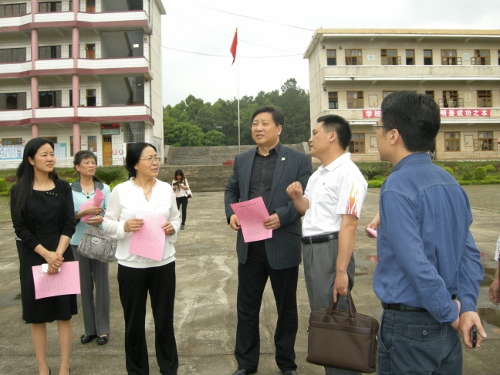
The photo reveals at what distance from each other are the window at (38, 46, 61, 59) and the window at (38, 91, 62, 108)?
7.62 feet

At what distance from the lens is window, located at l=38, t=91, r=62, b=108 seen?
30047mm

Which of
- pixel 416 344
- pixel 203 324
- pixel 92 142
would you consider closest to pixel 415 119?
pixel 416 344

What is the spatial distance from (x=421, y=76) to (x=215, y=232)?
28160mm

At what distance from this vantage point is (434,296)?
1.60 metres

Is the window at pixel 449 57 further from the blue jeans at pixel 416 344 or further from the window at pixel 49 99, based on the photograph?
the blue jeans at pixel 416 344

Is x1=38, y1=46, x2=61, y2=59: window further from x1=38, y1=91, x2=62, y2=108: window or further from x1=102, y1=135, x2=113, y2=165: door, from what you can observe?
x1=102, y1=135, x2=113, y2=165: door

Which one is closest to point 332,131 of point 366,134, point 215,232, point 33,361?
point 33,361

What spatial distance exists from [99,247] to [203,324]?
1191 mm

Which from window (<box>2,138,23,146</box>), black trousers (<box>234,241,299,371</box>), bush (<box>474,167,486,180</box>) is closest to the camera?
black trousers (<box>234,241,299,371</box>)

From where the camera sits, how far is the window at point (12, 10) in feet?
99.5

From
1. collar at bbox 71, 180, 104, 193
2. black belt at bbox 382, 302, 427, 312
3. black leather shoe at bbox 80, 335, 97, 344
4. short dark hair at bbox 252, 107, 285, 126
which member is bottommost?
black leather shoe at bbox 80, 335, 97, 344

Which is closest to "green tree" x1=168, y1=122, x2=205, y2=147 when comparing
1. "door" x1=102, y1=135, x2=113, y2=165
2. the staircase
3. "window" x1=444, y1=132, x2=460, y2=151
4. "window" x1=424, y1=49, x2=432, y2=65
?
the staircase

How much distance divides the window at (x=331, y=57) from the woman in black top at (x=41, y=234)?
32207mm

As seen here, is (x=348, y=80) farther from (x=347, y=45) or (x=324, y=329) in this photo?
(x=324, y=329)
